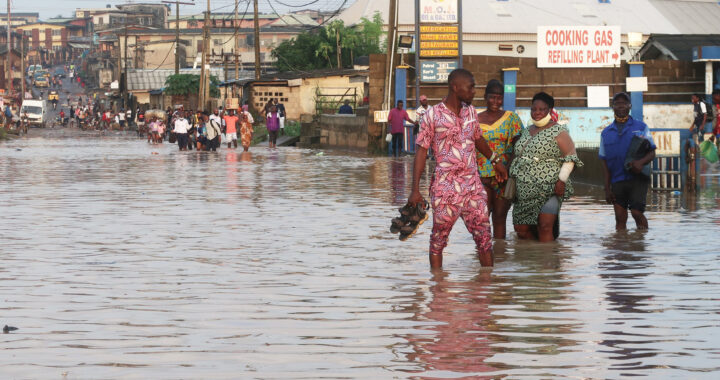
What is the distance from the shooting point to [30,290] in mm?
9453

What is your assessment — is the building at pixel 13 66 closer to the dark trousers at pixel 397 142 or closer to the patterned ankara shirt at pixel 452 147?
the dark trousers at pixel 397 142

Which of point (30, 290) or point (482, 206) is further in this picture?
point (482, 206)

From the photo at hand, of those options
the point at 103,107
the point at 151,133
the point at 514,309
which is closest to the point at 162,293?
the point at 514,309

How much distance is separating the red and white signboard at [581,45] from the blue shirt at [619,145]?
25115 millimetres

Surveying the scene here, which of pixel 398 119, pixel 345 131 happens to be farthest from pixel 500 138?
pixel 345 131

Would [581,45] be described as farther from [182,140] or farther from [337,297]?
[337,297]

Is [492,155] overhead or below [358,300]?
overhead

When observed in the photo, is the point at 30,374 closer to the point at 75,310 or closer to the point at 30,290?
the point at 75,310

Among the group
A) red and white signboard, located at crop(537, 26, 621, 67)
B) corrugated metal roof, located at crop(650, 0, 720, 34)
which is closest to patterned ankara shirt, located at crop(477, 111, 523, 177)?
red and white signboard, located at crop(537, 26, 621, 67)

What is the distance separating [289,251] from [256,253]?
0.33 m

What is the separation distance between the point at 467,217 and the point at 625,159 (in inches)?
134

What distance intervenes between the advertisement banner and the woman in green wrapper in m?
24.3

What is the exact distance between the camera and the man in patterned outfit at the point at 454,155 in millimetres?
10047

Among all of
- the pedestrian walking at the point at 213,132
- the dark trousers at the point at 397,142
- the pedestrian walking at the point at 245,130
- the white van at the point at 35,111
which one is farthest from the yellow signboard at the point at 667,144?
the white van at the point at 35,111
